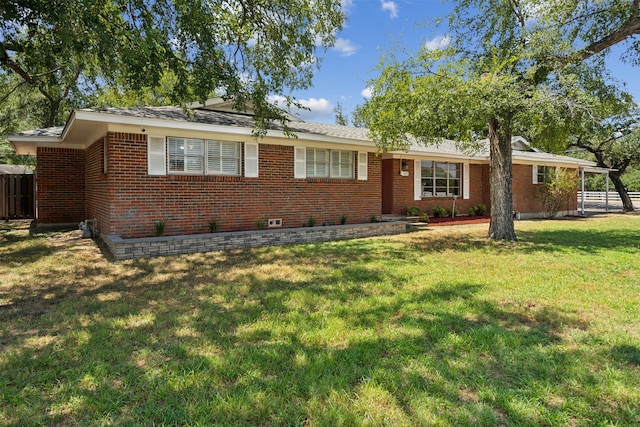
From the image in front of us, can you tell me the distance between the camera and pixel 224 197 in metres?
9.46

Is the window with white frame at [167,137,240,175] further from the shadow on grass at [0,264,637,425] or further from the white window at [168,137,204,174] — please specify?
the shadow on grass at [0,264,637,425]

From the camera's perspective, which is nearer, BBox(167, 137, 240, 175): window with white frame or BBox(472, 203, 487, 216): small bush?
BBox(167, 137, 240, 175): window with white frame

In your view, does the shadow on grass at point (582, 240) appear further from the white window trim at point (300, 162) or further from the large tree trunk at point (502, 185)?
the white window trim at point (300, 162)

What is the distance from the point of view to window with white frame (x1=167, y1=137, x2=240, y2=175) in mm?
8875

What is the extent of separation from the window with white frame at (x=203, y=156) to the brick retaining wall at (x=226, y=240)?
176cm

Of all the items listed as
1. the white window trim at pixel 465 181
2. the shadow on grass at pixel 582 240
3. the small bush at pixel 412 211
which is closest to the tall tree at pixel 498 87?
the shadow on grass at pixel 582 240

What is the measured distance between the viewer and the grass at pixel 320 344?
2.44 meters

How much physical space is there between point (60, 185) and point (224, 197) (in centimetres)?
664

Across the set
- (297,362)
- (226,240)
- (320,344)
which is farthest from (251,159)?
(297,362)

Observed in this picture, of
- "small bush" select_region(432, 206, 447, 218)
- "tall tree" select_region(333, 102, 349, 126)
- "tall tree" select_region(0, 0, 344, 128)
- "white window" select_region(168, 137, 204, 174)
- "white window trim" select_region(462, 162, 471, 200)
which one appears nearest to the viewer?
"tall tree" select_region(0, 0, 344, 128)

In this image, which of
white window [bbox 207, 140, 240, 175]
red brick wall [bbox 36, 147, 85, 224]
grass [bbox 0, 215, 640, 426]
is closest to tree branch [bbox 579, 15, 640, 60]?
grass [bbox 0, 215, 640, 426]

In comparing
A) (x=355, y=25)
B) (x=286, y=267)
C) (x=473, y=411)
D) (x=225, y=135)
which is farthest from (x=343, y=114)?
(x=473, y=411)

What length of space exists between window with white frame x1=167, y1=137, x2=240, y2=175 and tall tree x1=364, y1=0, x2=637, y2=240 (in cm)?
372

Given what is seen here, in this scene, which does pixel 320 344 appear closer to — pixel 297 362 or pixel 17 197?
pixel 297 362
